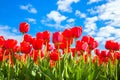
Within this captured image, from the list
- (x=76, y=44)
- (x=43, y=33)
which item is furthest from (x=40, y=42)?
(x=76, y=44)

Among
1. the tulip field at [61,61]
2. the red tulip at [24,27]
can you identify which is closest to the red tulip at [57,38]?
the tulip field at [61,61]

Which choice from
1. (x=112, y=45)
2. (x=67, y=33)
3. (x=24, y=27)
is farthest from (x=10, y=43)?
(x=112, y=45)

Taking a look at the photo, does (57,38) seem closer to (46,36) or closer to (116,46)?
(46,36)

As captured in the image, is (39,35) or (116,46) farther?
(116,46)

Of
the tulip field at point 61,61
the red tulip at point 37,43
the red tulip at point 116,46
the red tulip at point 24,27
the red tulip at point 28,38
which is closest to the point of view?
the tulip field at point 61,61

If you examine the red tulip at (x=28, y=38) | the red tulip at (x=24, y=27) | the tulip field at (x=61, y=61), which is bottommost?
the tulip field at (x=61, y=61)

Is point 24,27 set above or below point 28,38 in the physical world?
above

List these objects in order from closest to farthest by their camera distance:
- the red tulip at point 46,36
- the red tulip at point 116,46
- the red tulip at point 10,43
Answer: the red tulip at point 10,43 < the red tulip at point 46,36 < the red tulip at point 116,46

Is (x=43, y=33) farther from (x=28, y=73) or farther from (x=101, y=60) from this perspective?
(x=101, y=60)

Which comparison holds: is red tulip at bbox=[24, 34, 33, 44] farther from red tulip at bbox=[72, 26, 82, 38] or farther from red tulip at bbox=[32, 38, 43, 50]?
red tulip at bbox=[72, 26, 82, 38]

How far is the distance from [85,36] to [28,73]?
1.71 m

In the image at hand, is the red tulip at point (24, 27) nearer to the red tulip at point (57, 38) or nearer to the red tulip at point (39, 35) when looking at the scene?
→ the red tulip at point (39, 35)

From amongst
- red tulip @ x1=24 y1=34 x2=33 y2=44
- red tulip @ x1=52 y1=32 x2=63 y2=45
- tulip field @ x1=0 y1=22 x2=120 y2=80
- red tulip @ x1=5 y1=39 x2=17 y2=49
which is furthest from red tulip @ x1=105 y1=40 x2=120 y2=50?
red tulip @ x1=5 y1=39 x2=17 y2=49

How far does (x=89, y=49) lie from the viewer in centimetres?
734
